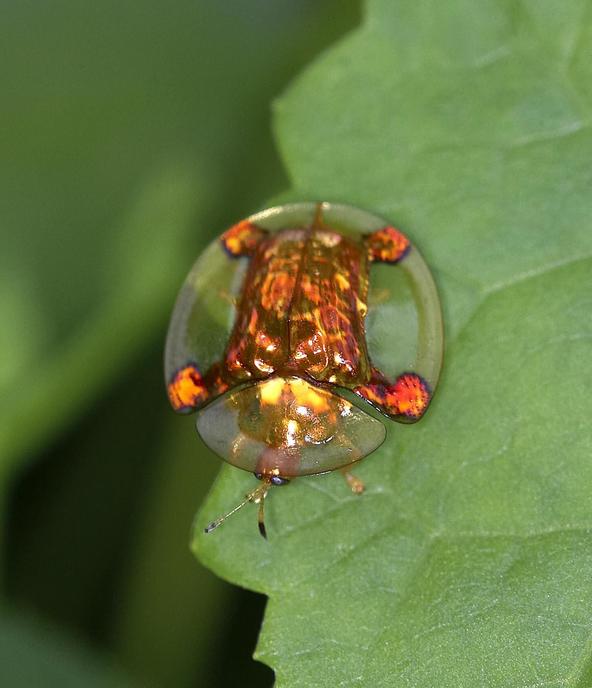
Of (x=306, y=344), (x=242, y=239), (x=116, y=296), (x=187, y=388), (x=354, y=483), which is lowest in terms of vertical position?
(x=354, y=483)

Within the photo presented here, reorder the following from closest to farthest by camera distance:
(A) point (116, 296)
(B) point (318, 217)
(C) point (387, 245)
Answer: (C) point (387, 245) → (B) point (318, 217) → (A) point (116, 296)

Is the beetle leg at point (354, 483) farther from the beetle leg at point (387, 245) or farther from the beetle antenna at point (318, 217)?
the beetle antenna at point (318, 217)

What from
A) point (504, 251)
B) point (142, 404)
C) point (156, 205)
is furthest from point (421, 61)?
point (142, 404)

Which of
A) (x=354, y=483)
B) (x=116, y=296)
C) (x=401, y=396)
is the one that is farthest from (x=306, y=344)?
(x=116, y=296)

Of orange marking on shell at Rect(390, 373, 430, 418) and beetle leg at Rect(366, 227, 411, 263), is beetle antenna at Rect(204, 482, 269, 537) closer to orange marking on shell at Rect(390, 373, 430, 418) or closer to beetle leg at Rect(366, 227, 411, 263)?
orange marking on shell at Rect(390, 373, 430, 418)

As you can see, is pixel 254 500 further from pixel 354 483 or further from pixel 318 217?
pixel 318 217

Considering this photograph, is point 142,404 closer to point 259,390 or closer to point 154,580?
point 154,580

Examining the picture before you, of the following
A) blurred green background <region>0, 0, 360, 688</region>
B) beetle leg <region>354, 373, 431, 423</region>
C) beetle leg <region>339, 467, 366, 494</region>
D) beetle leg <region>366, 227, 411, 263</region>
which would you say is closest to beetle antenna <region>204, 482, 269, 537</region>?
beetle leg <region>339, 467, 366, 494</region>
